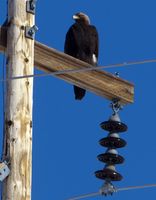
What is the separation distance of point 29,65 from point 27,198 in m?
0.97

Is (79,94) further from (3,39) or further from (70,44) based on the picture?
(3,39)

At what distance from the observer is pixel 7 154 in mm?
5996

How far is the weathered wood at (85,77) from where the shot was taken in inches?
262

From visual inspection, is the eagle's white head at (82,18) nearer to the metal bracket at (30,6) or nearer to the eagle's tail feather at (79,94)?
the eagle's tail feather at (79,94)

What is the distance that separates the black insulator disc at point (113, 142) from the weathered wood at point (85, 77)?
0.33m


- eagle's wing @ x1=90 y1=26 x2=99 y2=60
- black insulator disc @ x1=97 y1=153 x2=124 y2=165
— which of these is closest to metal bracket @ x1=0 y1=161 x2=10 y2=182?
black insulator disc @ x1=97 y1=153 x2=124 y2=165

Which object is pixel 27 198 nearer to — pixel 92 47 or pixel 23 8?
pixel 23 8

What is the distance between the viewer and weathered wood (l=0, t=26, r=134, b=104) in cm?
664

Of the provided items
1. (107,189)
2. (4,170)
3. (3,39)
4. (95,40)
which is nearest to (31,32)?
(3,39)

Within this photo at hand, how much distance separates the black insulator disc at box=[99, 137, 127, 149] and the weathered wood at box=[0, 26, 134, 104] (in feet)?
1.08

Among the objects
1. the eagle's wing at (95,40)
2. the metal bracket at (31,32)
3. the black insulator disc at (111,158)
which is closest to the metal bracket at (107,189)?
the black insulator disc at (111,158)

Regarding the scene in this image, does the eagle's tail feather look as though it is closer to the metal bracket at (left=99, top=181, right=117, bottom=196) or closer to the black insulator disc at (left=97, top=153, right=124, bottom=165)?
the black insulator disc at (left=97, top=153, right=124, bottom=165)

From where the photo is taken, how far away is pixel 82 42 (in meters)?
10.7

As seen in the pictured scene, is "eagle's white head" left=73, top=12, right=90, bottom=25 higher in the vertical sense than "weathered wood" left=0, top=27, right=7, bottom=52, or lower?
higher
